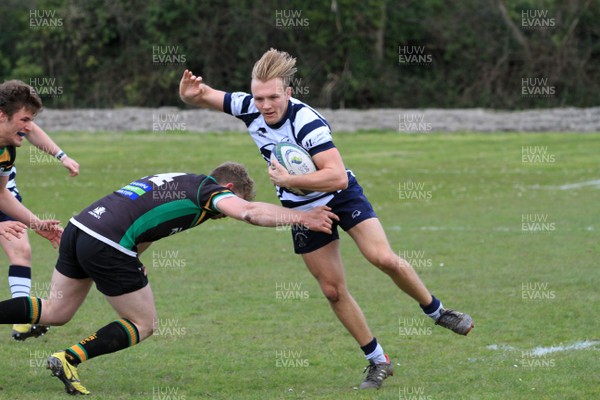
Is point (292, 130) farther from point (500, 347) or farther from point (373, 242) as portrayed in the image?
point (500, 347)

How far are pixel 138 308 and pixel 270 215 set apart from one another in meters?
1.19

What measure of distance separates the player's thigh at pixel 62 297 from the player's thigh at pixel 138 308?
12.2 inches

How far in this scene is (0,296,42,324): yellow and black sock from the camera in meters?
7.01

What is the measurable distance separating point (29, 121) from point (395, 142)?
25287mm

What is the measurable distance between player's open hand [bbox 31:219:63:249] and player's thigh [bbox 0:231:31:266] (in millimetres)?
1581

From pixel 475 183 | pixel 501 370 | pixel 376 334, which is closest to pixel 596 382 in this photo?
pixel 501 370

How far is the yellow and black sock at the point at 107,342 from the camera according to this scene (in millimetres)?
6785

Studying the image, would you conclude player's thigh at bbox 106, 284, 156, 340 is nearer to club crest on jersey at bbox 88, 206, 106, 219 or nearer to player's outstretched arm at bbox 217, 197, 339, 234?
club crest on jersey at bbox 88, 206, 106, 219

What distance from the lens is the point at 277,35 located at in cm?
4672

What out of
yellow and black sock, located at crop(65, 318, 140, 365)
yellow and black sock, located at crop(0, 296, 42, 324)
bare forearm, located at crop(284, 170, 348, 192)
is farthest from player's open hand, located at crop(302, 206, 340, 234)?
yellow and black sock, located at crop(0, 296, 42, 324)

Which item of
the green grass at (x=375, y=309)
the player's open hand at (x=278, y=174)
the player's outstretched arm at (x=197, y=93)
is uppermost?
the player's outstretched arm at (x=197, y=93)

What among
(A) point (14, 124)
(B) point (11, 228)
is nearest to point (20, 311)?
(B) point (11, 228)

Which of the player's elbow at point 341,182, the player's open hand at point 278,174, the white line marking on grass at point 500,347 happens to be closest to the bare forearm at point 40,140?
the player's open hand at point 278,174

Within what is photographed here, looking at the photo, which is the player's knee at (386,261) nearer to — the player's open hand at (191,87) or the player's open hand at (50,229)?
the player's open hand at (191,87)
